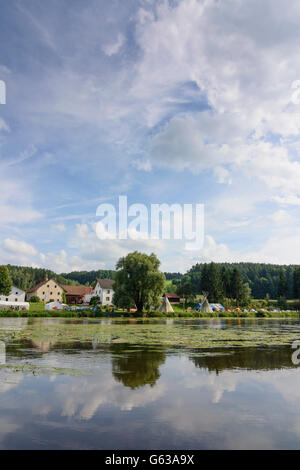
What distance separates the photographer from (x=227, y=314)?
74812 mm

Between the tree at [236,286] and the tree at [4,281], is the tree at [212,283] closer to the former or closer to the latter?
the tree at [236,286]

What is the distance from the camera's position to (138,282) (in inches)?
2427

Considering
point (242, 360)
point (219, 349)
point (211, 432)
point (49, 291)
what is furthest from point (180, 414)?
point (49, 291)

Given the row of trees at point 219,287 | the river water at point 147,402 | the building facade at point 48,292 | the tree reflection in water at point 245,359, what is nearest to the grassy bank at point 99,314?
the row of trees at point 219,287

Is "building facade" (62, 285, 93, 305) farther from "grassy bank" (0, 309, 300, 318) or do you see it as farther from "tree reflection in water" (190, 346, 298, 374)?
"tree reflection in water" (190, 346, 298, 374)

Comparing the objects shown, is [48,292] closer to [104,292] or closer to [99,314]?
[104,292]

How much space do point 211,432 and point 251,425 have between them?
1039mm

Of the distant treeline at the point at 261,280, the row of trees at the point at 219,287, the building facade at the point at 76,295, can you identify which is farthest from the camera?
the distant treeline at the point at 261,280

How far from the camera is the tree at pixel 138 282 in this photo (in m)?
60.4

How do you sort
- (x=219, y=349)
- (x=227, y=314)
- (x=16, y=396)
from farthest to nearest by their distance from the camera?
1. (x=227, y=314)
2. (x=219, y=349)
3. (x=16, y=396)

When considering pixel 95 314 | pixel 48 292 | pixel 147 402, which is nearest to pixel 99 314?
pixel 95 314

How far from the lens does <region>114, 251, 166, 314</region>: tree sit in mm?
60356

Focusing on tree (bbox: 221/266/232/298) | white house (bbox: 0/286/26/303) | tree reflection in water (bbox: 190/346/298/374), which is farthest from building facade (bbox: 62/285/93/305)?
tree reflection in water (bbox: 190/346/298/374)
